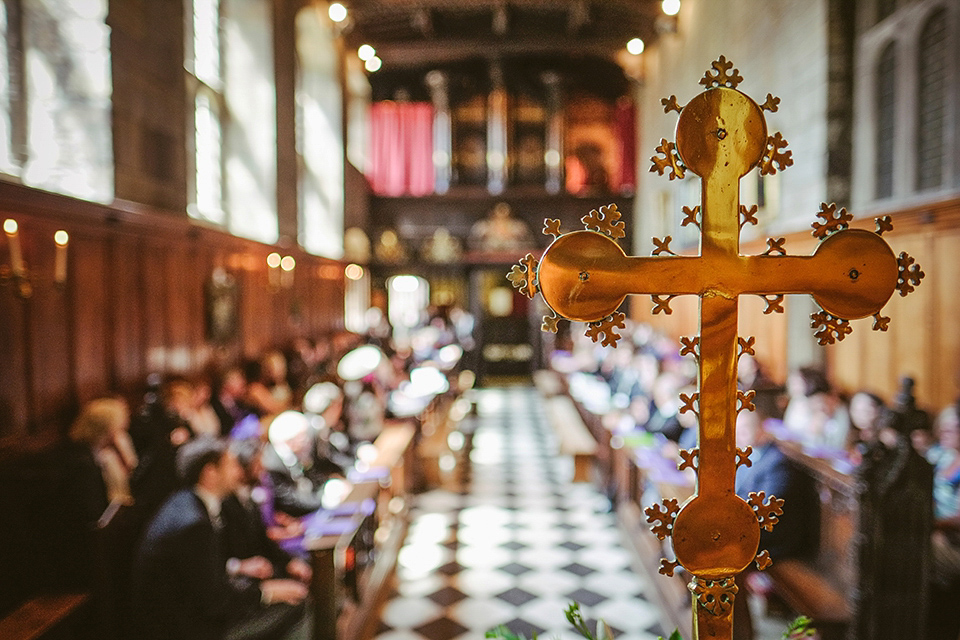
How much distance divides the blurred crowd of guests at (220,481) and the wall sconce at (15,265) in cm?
89

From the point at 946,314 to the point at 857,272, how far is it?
5312mm

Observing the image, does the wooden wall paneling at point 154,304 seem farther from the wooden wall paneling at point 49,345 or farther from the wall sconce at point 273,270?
the wall sconce at point 273,270

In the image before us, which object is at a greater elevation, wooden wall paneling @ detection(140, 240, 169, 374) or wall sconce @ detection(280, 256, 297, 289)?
wall sconce @ detection(280, 256, 297, 289)

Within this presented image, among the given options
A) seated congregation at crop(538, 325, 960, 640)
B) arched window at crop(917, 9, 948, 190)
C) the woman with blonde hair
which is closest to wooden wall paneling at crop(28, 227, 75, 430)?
the woman with blonde hair

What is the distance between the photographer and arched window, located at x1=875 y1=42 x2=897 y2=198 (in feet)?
21.1

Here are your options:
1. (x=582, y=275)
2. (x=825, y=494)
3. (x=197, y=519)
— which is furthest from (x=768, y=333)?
(x=582, y=275)

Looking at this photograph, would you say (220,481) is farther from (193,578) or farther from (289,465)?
(289,465)

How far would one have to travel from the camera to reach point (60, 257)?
13.7 ft

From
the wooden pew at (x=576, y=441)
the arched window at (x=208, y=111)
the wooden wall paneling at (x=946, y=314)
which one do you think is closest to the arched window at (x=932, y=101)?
the wooden wall paneling at (x=946, y=314)

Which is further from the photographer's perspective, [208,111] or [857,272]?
[208,111]

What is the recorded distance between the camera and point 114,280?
4902mm

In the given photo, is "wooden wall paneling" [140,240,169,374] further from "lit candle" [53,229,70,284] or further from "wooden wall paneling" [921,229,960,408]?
"wooden wall paneling" [921,229,960,408]

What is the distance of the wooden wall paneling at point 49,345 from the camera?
13.0ft

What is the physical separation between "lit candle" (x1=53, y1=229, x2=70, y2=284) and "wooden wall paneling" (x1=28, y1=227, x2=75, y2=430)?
0.03 metres
